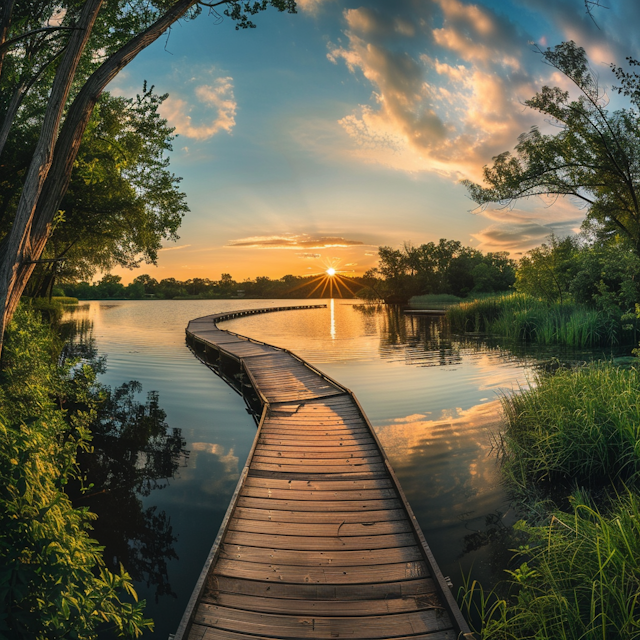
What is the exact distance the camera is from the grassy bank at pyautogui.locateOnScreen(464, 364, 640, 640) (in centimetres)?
297

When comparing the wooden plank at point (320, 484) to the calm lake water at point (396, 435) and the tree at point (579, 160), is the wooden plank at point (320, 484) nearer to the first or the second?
the calm lake water at point (396, 435)

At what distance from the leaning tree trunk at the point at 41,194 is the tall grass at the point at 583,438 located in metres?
7.38

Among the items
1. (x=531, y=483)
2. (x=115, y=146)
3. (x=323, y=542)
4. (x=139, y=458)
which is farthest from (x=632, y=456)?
(x=115, y=146)

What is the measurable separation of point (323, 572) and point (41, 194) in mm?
5245

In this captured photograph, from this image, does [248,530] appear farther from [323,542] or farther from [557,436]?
[557,436]

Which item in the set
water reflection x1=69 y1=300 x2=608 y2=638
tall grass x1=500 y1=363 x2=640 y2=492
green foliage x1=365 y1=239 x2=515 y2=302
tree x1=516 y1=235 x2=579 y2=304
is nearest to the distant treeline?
green foliage x1=365 y1=239 x2=515 y2=302

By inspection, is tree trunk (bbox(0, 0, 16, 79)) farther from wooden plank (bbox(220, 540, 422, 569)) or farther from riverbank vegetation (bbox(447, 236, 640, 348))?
riverbank vegetation (bbox(447, 236, 640, 348))

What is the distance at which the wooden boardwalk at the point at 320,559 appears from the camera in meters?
3.07

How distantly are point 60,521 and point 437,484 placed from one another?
5.68 metres

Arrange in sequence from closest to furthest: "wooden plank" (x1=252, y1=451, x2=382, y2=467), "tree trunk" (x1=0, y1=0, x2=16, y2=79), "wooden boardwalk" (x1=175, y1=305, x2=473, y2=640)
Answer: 1. "wooden boardwalk" (x1=175, y1=305, x2=473, y2=640)
2. "tree trunk" (x1=0, y1=0, x2=16, y2=79)
3. "wooden plank" (x1=252, y1=451, x2=382, y2=467)

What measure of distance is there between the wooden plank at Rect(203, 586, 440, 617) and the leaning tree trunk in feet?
11.8

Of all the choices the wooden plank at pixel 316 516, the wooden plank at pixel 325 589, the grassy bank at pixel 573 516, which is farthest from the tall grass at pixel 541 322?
the wooden plank at pixel 325 589

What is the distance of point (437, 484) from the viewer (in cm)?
675

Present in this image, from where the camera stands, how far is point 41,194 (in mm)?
4914
